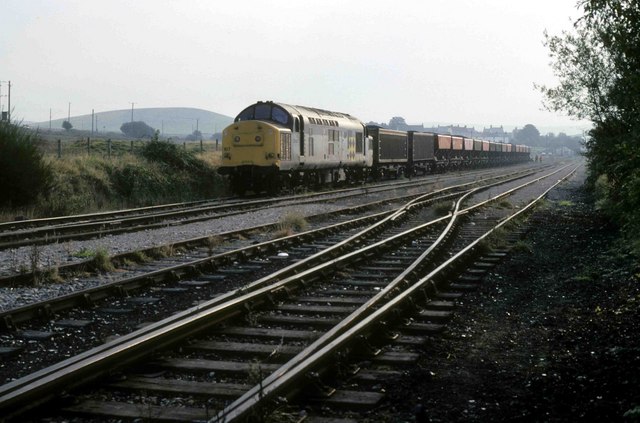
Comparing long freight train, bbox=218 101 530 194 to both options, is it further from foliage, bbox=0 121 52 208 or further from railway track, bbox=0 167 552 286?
railway track, bbox=0 167 552 286

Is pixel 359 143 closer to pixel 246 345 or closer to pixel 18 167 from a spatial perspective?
pixel 18 167

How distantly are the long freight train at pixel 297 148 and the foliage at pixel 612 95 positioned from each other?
845 centimetres

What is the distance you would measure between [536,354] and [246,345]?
2.54 metres

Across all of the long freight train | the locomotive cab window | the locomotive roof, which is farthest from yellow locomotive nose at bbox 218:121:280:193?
the locomotive cab window

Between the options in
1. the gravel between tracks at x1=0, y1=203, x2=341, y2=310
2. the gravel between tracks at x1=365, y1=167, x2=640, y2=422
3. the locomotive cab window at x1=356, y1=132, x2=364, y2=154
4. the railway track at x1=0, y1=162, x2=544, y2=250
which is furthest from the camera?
the locomotive cab window at x1=356, y1=132, x2=364, y2=154

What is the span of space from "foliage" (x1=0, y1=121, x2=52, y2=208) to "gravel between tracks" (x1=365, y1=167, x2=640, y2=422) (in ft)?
44.0

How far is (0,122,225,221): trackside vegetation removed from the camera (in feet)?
63.8

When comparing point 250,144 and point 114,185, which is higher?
point 250,144

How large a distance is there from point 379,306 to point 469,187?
27.0m

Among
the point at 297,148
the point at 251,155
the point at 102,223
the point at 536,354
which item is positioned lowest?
the point at 536,354

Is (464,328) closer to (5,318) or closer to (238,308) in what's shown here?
(238,308)

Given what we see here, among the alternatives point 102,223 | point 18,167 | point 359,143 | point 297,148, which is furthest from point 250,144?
point 102,223

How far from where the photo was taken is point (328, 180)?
31.0m

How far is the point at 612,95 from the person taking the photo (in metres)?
16.1
